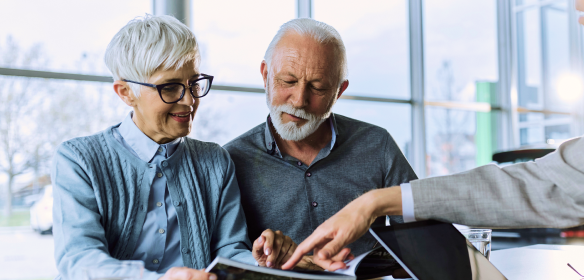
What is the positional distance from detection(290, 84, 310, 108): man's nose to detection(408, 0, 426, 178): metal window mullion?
13.3 ft

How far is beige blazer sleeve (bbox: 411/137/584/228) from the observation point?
103 cm

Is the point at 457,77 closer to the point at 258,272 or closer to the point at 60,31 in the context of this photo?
the point at 60,31

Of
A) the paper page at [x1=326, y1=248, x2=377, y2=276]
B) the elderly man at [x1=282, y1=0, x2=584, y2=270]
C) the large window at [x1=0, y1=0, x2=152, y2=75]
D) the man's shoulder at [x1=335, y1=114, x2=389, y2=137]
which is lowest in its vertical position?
the paper page at [x1=326, y1=248, x2=377, y2=276]

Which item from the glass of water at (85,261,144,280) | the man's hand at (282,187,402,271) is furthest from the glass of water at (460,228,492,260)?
the glass of water at (85,261,144,280)

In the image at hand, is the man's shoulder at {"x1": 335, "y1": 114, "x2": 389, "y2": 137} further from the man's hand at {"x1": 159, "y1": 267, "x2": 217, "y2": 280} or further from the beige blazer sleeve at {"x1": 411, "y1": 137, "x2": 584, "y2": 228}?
the man's hand at {"x1": 159, "y1": 267, "x2": 217, "y2": 280}

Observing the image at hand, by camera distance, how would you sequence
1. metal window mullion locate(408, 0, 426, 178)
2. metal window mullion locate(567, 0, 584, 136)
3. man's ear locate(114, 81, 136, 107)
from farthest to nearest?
1. metal window mullion locate(567, 0, 584, 136)
2. metal window mullion locate(408, 0, 426, 178)
3. man's ear locate(114, 81, 136, 107)

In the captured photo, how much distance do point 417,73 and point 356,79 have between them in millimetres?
848

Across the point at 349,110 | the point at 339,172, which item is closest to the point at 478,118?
the point at 349,110

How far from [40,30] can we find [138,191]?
8.75 feet

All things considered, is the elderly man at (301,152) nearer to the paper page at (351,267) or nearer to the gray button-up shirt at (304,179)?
the gray button-up shirt at (304,179)

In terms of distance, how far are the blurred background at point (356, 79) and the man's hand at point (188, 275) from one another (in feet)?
8.30

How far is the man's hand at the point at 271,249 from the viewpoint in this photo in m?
1.28

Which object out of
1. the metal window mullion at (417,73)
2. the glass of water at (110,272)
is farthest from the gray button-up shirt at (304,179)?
the metal window mullion at (417,73)

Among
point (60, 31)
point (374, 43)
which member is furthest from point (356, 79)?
point (60, 31)
